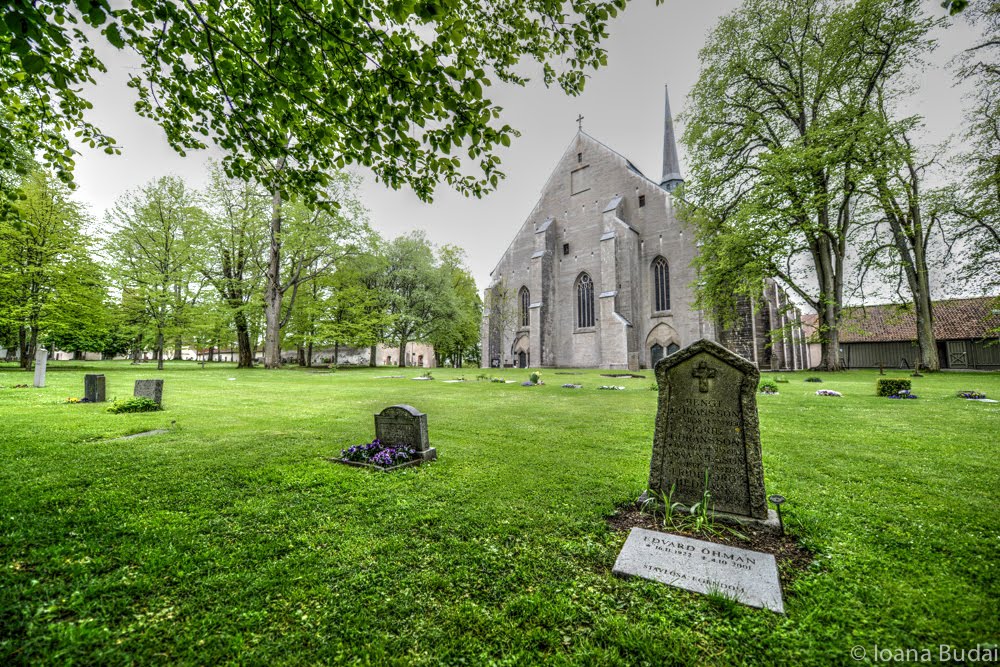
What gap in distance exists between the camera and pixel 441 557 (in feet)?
9.02

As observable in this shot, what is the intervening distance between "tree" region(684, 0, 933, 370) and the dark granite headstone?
673 inches

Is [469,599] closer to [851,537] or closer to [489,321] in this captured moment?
[851,537]

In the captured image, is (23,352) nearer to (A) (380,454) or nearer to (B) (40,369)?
(B) (40,369)

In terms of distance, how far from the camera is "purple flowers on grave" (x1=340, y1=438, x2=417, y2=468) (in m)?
4.79

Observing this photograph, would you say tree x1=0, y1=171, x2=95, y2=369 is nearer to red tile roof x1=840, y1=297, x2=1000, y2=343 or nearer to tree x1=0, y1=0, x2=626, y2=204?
tree x1=0, y1=0, x2=626, y2=204

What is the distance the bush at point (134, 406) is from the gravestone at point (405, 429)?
6623mm

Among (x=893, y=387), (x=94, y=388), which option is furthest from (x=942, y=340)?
(x=94, y=388)

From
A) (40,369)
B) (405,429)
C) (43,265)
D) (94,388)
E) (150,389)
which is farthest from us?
(43,265)

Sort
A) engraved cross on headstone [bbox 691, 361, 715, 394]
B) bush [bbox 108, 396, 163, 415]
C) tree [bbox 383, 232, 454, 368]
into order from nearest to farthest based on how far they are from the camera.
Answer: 1. engraved cross on headstone [bbox 691, 361, 715, 394]
2. bush [bbox 108, 396, 163, 415]
3. tree [bbox 383, 232, 454, 368]

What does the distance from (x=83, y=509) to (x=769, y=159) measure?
24.3 metres

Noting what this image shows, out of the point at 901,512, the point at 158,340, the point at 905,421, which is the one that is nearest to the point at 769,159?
the point at 905,421

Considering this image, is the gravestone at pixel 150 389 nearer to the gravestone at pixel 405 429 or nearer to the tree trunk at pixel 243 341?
the gravestone at pixel 405 429

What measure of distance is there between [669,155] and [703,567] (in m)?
42.2

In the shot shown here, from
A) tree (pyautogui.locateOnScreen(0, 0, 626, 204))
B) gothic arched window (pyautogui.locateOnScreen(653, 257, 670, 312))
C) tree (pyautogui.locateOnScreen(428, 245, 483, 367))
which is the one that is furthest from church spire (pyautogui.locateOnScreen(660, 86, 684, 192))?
tree (pyautogui.locateOnScreen(0, 0, 626, 204))
